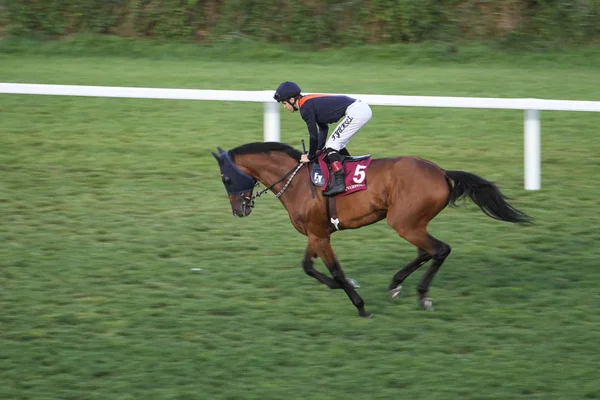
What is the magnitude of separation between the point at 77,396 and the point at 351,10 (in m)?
13.4

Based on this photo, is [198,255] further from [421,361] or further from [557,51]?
[557,51]

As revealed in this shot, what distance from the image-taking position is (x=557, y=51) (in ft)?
54.6

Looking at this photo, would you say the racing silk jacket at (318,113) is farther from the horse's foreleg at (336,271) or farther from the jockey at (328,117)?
the horse's foreleg at (336,271)

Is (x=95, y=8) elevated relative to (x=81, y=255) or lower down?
elevated

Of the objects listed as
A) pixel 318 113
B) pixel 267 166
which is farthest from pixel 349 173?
pixel 267 166

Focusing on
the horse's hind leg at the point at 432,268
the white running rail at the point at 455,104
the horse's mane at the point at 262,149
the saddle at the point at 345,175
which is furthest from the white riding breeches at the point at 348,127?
the white running rail at the point at 455,104

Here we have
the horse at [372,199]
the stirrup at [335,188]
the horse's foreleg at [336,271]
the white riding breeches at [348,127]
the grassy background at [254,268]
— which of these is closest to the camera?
the grassy background at [254,268]

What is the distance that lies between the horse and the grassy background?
13.6 inches

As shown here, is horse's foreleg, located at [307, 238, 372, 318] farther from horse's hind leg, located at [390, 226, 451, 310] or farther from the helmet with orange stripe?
the helmet with orange stripe

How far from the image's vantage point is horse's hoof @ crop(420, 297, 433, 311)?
696 centimetres

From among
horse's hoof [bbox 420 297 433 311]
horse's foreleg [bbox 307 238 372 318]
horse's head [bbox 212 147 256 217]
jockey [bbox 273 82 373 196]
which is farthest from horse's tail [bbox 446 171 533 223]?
horse's head [bbox 212 147 256 217]

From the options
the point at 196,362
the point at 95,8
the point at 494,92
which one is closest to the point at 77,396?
the point at 196,362

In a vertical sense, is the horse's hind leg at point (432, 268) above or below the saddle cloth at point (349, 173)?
below

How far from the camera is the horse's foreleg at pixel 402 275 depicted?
23.5 feet
